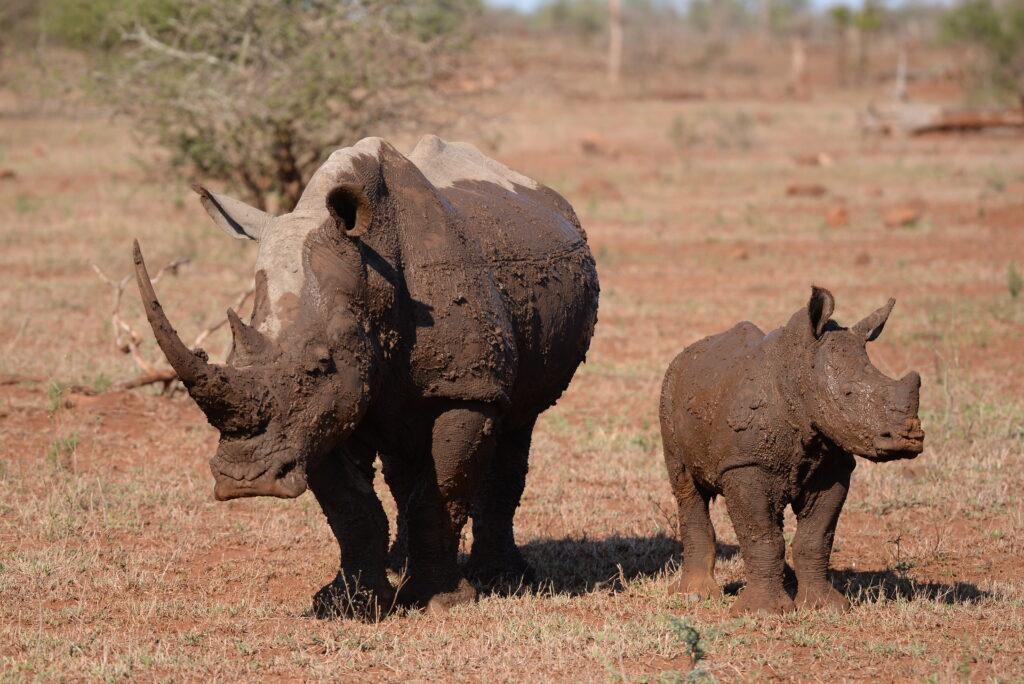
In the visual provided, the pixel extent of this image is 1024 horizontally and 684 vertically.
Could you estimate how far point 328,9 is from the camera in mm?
15398

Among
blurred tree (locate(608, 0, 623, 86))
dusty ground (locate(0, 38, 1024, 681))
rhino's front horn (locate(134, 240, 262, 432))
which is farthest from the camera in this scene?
blurred tree (locate(608, 0, 623, 86))

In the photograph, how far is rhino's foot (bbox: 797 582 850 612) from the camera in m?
6.08

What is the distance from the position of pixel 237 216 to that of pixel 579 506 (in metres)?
3.29

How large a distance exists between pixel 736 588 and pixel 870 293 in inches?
350

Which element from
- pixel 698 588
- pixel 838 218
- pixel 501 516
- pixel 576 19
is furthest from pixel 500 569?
pixel 576 19

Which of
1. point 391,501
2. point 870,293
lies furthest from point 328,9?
point 391,501

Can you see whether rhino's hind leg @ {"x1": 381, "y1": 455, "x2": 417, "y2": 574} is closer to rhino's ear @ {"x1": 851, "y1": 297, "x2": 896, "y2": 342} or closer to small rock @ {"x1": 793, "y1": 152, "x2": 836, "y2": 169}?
rhino's ear @ {"x1": 851, "y1": 297, "x2": 896, "y2": 342}

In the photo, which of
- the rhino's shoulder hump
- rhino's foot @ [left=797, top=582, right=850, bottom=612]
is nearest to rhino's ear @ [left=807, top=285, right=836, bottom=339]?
rhino's foot @ [left=797, top=582, right=850, bottom=612]

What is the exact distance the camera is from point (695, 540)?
649cm

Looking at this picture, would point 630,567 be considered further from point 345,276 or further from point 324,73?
point 324,73

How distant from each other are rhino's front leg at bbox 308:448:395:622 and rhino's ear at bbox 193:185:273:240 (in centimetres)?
106

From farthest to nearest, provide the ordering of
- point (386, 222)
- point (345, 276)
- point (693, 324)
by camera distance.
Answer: point (693, 324), point (386, 222), point (345, 276)

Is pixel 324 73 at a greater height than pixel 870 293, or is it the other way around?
pixel 324 73

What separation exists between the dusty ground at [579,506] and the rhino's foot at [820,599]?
10cm
